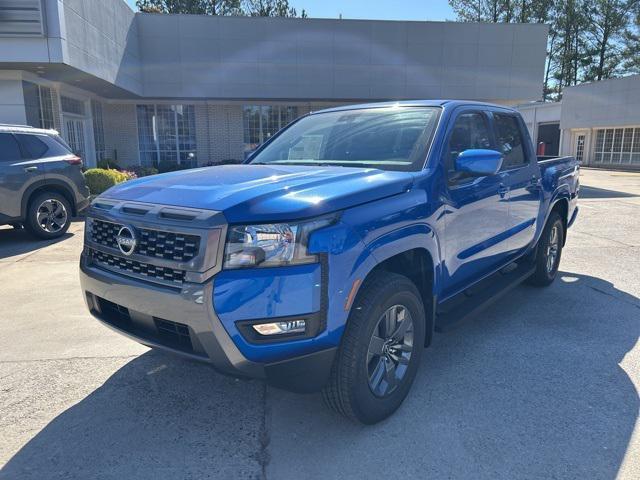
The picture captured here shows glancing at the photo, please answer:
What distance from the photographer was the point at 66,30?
12.5 m

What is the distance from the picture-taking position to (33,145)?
8.45 metres

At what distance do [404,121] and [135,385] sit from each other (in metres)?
2.77

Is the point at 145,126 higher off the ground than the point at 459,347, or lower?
higher

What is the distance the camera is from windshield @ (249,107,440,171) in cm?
350

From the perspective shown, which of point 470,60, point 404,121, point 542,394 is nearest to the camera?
point 542,394

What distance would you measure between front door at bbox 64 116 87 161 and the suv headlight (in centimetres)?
1614

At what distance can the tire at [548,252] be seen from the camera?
5.52 m

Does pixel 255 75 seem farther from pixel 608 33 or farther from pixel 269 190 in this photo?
pixel 608 33

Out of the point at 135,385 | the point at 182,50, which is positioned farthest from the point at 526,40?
the point at 135,385

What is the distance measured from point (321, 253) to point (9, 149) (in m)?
7.81

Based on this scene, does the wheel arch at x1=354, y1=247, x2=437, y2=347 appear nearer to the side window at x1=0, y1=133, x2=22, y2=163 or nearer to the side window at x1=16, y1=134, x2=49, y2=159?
the side window at x1=0, y1=133, x2=22, y2=163

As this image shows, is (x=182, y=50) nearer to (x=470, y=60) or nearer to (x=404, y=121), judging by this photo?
(x=470, y=60)

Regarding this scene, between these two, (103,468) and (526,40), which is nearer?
(103,468)

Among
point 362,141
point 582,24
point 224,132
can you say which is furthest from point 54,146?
point 582,24
